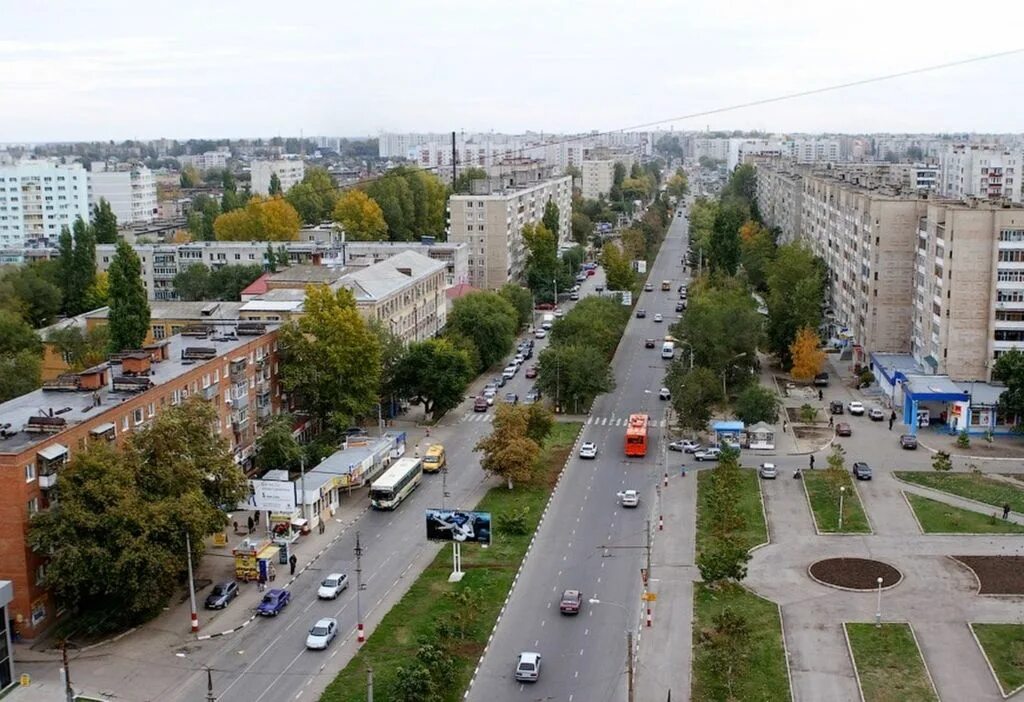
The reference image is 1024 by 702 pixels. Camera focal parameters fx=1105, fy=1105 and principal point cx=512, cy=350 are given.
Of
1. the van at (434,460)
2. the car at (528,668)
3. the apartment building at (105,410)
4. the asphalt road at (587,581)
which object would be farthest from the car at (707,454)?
the car at (528,668)

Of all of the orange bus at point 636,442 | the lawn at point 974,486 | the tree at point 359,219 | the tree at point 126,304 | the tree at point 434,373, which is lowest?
the lawn at point 974,486

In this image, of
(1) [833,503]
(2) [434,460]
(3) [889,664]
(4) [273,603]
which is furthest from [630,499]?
(4) [273,603]

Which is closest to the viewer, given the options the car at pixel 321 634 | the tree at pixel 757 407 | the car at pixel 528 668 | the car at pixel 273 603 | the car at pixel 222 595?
the car at pixel 528 668

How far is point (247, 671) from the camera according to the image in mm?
30438

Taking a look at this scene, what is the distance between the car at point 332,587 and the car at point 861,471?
23.9m

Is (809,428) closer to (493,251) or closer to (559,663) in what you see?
(559,663)

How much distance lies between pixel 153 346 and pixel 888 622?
1189 inches

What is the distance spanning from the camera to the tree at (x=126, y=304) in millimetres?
57500

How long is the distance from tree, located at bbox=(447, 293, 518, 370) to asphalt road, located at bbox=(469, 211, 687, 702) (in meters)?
10.8

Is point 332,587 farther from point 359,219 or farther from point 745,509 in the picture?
point 359,219

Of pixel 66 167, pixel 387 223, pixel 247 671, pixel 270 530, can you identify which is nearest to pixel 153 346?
pixel 270 530

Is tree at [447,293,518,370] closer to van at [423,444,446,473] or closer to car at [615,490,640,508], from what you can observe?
van at [423,444,446,473]

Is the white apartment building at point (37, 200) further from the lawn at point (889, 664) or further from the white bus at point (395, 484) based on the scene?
the lawn at point (889, 664)

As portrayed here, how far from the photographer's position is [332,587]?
3559 cm
